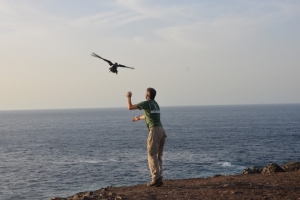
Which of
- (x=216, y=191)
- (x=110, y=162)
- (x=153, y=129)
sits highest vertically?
(x=153, y=129)

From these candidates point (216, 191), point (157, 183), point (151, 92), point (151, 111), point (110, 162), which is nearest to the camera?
point (216, 191)

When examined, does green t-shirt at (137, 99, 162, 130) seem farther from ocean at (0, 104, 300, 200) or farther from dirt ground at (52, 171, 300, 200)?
ocean at (0, 104, 300, 200)

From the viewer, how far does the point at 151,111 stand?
11133mm

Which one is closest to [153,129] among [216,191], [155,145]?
[155,145]

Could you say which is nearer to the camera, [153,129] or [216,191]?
[216,191]

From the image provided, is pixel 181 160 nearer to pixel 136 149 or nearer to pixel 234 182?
pixel 136 149

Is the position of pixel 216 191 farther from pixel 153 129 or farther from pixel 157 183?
pixel 153 129

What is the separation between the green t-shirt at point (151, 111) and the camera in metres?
11.1

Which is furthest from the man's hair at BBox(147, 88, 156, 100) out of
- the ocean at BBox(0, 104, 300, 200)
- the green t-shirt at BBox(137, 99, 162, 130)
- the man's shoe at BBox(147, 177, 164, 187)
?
the ocean at BBox(0, 104, 300, 200)

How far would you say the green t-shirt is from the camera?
11.1 meters

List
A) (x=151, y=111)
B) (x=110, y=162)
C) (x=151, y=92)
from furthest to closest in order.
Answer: (x=110, y=162)
(x=151, y=92)
(x=151, y=111)

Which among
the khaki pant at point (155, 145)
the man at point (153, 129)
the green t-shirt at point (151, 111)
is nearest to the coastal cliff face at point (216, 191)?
the khaki pant at point (155, 145)

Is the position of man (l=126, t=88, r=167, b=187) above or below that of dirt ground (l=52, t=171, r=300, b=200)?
above

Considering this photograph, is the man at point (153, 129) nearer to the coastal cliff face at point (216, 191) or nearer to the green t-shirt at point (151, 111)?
the green t-shirt at point (151, 111)
